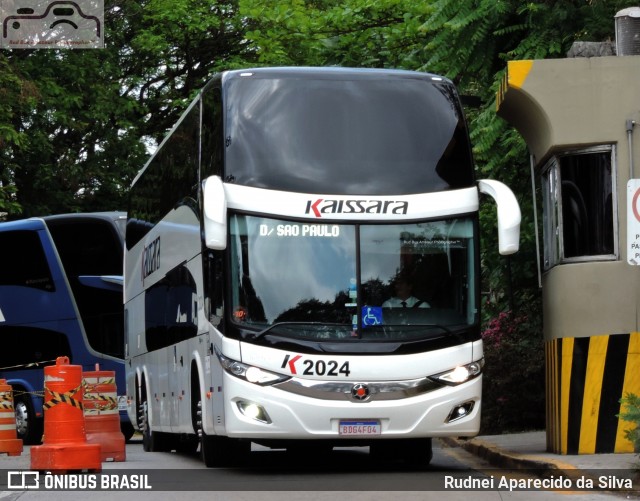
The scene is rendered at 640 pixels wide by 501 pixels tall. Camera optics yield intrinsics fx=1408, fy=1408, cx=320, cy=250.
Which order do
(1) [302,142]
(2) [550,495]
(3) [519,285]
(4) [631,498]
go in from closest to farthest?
(4) [631,498] < (2) [550,495] < (1) [302,142] < (3) [519,285]

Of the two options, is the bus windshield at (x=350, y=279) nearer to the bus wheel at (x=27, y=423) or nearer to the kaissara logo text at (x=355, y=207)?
the kaissara logo text at (x=355, y=207)

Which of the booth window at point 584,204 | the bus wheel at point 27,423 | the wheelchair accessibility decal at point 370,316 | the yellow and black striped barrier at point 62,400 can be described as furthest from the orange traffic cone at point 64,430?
the bus wheel at point 27,423

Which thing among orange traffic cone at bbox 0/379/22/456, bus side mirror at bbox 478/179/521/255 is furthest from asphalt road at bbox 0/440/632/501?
bus side mirror at bbox 478/179/521/255

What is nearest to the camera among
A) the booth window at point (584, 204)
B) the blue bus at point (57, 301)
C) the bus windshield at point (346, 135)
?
the bus windshield at point (346, 135)

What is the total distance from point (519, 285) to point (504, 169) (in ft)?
8.30

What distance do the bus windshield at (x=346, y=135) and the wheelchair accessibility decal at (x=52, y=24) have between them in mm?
19037

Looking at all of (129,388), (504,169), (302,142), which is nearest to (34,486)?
(302,142)

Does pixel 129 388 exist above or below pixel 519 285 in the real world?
below

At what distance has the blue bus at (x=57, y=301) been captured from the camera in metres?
27.8

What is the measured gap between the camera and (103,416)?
59.8 feet

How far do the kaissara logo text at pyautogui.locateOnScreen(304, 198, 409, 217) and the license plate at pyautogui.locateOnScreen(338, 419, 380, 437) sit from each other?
209cm

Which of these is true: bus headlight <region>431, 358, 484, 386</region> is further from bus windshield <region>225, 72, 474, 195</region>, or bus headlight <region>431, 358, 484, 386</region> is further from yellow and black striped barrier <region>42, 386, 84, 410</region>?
yellow and black striped barrier <region>42, 386, 84, 410</region>

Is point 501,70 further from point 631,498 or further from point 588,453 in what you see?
point 631,498

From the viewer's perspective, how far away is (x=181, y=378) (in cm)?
1764
